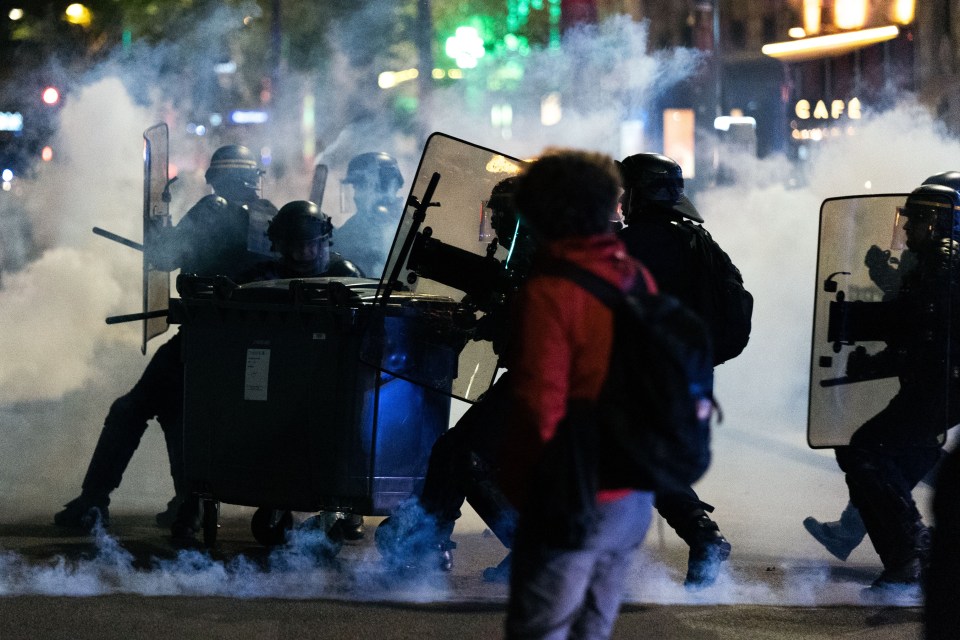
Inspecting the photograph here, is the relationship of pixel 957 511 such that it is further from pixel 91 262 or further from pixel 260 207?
pixel 91 262

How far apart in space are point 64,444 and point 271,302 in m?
4.38

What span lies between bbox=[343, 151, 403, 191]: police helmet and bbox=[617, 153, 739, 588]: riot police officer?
3131mm

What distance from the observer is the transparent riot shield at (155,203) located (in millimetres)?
6969

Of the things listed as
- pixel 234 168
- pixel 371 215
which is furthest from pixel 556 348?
pixel 371 215

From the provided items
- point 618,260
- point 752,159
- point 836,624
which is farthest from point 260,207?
point 752,159

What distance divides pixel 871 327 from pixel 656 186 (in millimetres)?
1066

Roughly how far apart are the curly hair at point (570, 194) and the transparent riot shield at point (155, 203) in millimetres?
4108

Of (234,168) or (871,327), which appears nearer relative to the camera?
(871,327)

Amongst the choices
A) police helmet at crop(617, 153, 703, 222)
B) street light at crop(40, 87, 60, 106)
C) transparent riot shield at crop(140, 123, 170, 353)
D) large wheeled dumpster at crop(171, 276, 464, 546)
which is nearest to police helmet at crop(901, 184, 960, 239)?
police helmet at crop(617, 153, 703, 222)

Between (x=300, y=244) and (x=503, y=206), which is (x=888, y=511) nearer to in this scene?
(x=503, y=206)

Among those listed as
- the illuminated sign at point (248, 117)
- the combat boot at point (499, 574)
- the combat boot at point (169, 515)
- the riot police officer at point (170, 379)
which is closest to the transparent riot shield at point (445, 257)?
the combat boot at point (499, 574)

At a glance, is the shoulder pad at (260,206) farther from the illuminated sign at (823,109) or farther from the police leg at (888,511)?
the illuminated sign at (823,109)

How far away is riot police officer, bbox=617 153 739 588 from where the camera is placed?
5.60 meters

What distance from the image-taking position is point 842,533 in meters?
6.52
